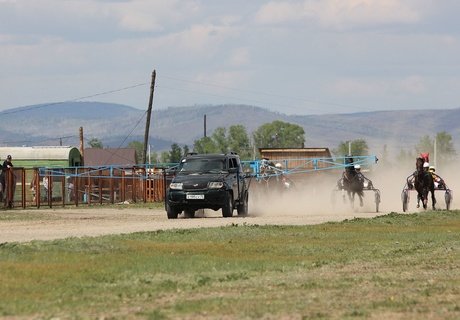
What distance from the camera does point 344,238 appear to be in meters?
28.0

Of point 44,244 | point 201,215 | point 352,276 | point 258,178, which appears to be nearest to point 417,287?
point 352,276

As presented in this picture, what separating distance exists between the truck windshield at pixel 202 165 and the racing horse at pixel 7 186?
10.2m

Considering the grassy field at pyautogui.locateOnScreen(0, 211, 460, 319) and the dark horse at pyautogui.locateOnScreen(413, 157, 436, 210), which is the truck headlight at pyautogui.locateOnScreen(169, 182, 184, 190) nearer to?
the dark horse at pyautogui.locateOnScreen(413, 157, 436, 210)

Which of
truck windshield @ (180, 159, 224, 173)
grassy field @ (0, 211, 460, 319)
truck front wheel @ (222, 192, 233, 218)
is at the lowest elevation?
grassy field @ (0, 211, 460, 319)

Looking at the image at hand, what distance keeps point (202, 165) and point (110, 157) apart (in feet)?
283

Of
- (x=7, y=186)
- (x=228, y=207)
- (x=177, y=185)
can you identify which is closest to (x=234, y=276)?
(x=177, y=185)

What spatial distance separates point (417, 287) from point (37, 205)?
34856 millimetres

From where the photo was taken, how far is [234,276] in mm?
18734

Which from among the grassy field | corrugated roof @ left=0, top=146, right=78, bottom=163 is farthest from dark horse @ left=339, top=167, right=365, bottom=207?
corrugated roof @ left=0, top=146, right=78, bottom=163

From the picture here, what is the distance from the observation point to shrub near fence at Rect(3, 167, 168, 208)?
51.9 meters

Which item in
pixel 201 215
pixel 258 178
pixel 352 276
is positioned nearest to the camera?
pixel 352 276

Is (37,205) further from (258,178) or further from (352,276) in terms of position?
(352,276)

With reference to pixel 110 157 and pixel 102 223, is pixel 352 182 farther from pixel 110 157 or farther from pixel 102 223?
pixel 110 157

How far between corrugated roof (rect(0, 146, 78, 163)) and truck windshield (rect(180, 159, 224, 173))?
4310 centimetres
